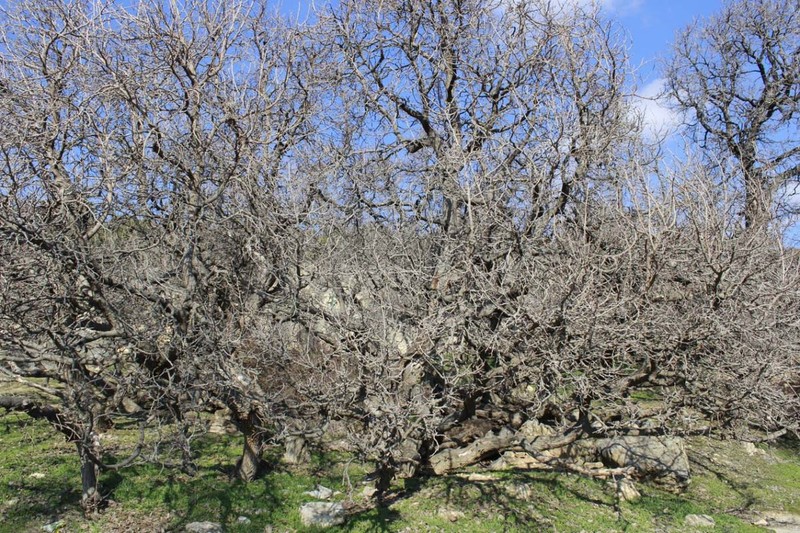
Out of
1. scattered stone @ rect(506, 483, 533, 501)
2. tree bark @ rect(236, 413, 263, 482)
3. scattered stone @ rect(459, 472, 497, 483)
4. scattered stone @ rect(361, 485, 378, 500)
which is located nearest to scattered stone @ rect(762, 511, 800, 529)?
scattered stone @ rect(506, 483, 533, 501)

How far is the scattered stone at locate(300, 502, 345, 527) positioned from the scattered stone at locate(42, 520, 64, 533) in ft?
8.23

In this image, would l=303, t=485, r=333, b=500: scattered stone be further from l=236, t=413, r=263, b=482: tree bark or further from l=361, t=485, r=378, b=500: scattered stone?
l=236, t=413, r=263, b=482: tree bark

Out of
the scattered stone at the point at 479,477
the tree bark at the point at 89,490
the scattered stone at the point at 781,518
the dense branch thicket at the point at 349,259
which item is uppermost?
the dense branch thicket at the point at 349,259

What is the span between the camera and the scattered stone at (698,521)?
8.20m

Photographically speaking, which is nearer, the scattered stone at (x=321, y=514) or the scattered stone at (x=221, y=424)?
the scattered stone at (x=321, y=514)

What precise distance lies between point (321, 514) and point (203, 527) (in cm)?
130

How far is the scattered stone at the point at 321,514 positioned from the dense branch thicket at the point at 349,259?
2.71 ft

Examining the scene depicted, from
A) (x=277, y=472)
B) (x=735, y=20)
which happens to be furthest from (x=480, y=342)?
(x=735, y=20)

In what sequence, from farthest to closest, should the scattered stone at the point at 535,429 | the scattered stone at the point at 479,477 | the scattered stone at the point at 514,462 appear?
the scattered stone at the point at 535,429 < the scattered stone at the point at 514,462 < the scattered stone at the point at 479,477

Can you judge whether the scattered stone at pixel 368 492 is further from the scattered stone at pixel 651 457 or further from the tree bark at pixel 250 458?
the scattered stone at pixel 651 457

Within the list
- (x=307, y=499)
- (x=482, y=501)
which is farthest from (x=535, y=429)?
(x=307, y=499)

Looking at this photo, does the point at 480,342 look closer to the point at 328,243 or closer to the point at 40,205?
the point at 328,243

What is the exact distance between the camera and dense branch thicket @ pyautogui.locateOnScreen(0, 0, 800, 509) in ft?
20.2

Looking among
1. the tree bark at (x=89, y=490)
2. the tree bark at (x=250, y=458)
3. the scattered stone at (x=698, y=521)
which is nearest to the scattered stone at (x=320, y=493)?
the tree bark at (x=250, y=458)
